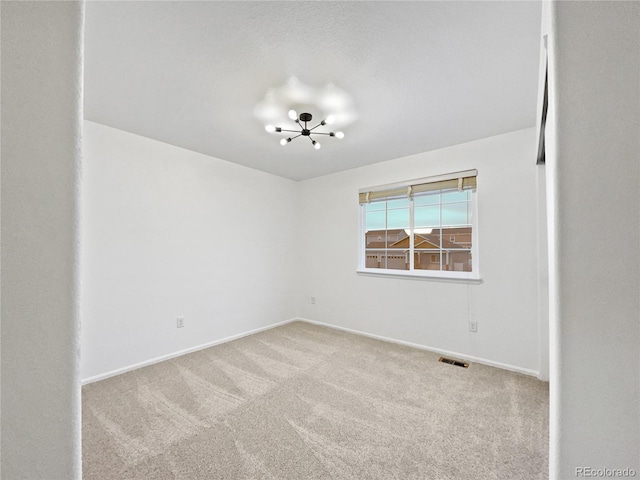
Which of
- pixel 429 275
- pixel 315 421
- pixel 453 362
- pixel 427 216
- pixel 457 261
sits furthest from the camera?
pixel 427 216

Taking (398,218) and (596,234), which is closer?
(596,234)

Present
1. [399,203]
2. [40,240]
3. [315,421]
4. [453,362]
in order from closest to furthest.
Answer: [40,240]
[315,421]
[453,362]
[399,203]

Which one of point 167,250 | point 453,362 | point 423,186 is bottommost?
point 453,362

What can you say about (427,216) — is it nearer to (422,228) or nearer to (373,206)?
(422,228)

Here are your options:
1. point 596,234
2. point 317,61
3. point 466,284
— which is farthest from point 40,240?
point 466,284

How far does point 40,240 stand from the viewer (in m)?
0.48

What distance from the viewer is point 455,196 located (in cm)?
324

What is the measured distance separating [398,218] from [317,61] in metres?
2.42

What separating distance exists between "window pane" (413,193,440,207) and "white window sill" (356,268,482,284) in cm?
86

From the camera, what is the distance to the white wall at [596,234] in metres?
0.62

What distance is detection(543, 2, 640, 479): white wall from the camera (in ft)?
2.03

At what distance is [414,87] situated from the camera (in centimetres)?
199

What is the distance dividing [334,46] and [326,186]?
2772 mm

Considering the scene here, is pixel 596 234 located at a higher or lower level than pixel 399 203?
lower
